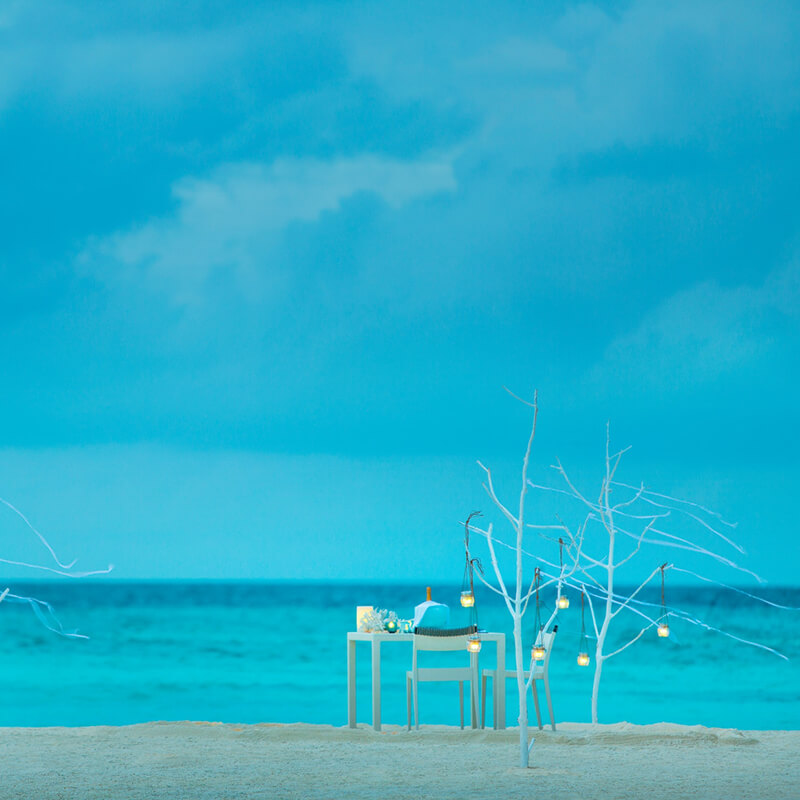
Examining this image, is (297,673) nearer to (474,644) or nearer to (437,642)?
(437,642)

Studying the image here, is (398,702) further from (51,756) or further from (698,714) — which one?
(51,756)

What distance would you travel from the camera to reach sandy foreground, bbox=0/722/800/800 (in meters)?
5.63

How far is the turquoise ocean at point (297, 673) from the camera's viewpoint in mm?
12695

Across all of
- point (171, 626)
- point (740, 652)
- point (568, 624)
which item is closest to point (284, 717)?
point (740, 652)

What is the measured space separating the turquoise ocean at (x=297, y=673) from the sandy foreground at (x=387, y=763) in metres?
3.75

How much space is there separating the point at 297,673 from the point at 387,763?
11691mm

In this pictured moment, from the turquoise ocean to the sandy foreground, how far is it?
3749 mm

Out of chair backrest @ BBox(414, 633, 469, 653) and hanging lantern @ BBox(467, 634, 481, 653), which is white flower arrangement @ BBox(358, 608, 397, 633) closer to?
chair backrest @ BBox(414, 633, 469, 653)

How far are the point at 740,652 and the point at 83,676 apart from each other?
11.7 metres

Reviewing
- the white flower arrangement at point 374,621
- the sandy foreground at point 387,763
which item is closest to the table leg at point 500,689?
the sandy foreground at point 387,763

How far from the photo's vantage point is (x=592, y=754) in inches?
276

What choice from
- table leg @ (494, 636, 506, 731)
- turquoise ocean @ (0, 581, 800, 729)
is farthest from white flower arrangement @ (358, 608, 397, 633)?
turquoise ocean @ (0, 581, 800, 729)

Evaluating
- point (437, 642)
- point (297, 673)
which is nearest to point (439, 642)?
point (437, 642)

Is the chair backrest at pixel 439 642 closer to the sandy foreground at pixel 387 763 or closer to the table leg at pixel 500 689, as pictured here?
the table leg at pixel 500 689
